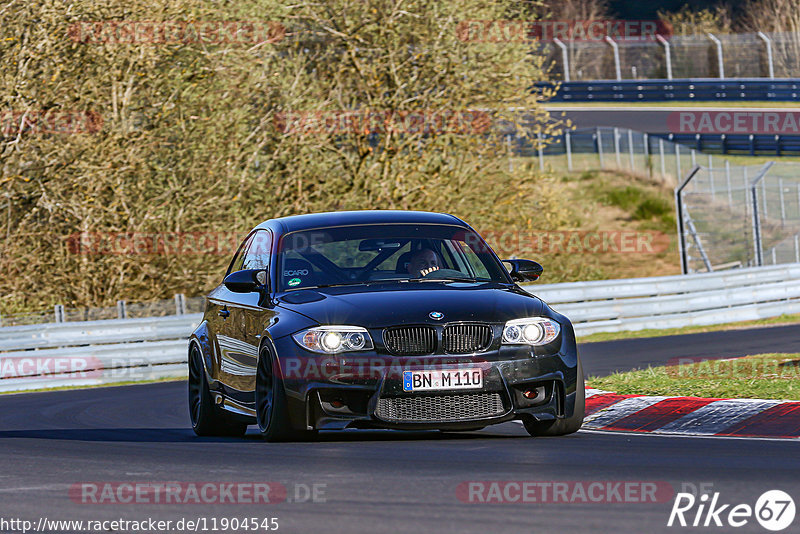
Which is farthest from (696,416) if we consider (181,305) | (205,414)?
(181,305)

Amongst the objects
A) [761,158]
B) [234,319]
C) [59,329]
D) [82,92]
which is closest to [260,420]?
[234,319]

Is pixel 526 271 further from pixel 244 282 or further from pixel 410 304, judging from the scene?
pixel 244 282

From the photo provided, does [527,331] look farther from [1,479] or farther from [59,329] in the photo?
[59,329]

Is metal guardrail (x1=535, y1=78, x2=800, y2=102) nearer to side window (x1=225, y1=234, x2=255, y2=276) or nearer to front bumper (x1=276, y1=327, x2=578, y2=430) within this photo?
side window (x1=225, y1=234, x2=255, y2=276)

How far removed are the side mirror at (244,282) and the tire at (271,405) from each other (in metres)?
0.69

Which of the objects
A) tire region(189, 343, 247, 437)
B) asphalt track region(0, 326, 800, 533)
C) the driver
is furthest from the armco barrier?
the driver

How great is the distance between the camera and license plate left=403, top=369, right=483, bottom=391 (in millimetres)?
8156

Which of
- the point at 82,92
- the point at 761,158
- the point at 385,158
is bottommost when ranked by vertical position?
the point at 761,158

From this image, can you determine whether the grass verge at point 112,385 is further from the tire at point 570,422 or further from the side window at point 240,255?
the tire at point 570,422

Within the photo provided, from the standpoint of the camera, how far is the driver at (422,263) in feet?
31.1

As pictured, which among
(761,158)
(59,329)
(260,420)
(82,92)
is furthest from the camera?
(761,158)

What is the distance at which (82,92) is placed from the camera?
23.7 metres

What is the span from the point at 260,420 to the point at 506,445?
1.65 metres

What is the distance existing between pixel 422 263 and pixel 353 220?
0.63 metres
